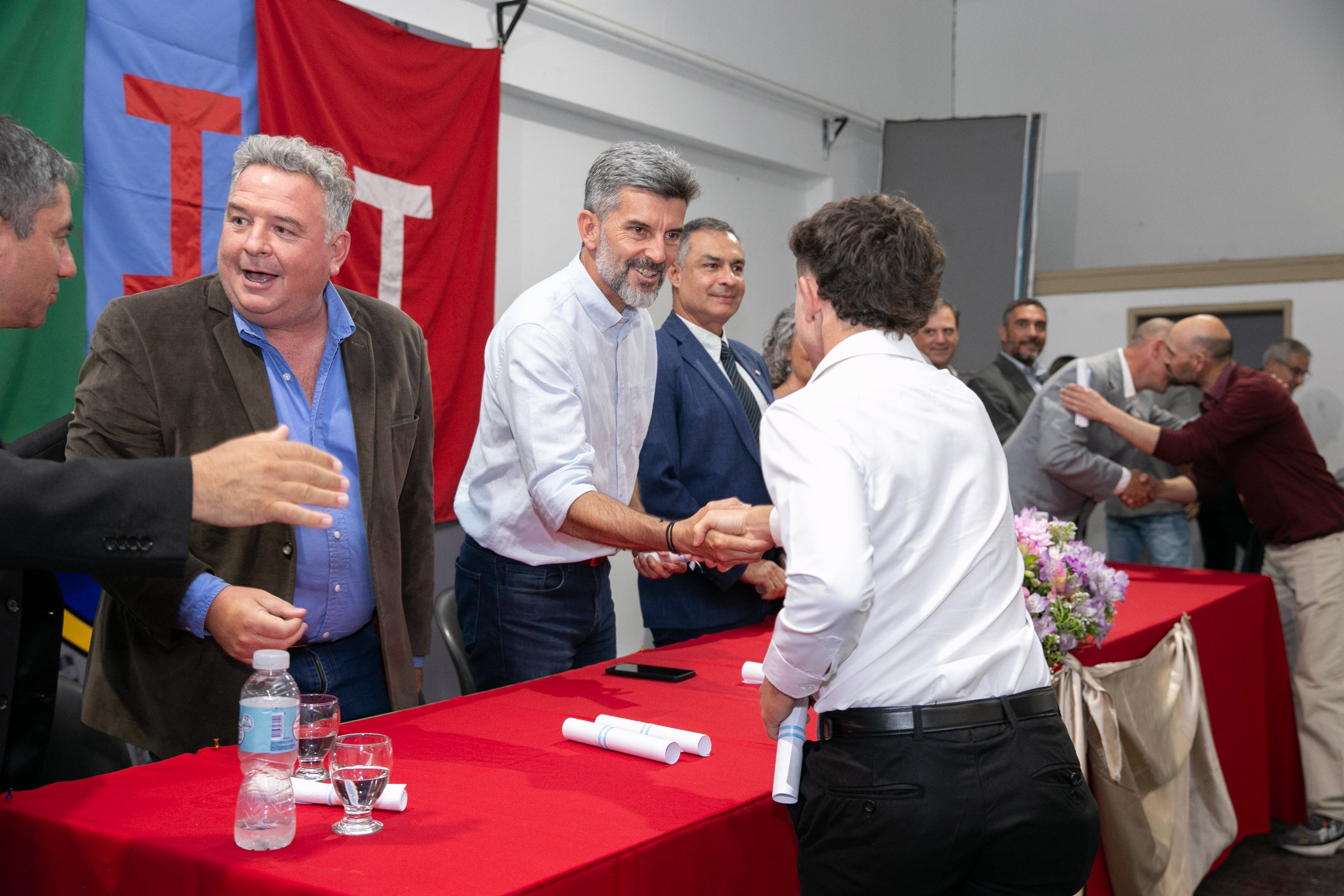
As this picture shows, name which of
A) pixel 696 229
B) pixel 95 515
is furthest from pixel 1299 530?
pixel 95 515

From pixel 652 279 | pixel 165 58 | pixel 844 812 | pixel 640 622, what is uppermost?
pixel 165 58

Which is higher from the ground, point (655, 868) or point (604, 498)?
point (604, 498)

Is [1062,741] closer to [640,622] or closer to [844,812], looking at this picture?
[844,812]

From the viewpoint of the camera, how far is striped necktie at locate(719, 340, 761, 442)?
3.38 metres

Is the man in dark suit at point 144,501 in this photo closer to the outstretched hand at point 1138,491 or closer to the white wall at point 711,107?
the white wall at point 711,107

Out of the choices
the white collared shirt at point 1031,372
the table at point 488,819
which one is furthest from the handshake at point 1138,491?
the table at point 488,819

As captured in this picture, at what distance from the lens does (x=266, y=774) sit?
137 cm

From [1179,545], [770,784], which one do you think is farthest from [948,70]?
[770,784]

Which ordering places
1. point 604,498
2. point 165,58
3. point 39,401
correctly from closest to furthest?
point 604,498
point 39,401
point 165,58

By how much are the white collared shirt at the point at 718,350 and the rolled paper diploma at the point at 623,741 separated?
1693 mm

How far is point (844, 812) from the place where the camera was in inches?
56.4

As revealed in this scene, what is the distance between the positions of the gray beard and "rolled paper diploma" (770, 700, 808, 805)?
4.13ft

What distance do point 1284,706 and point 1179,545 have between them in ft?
6.23

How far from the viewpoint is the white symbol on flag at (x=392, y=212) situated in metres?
4.08
